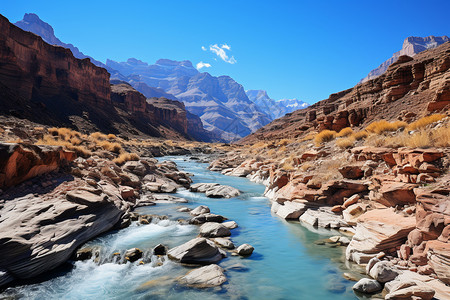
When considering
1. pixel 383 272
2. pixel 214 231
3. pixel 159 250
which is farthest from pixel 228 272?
pixel 383 272

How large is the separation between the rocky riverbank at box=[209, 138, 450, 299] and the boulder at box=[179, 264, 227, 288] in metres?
3.15

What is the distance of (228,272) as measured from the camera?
6602 mm

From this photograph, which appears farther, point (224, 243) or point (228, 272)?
point (224, 243)

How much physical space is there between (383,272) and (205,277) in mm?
4150

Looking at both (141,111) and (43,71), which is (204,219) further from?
(141,111)

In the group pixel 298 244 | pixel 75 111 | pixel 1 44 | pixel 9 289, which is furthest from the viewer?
pixel 75 111

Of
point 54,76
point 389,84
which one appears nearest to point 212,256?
point 389,84

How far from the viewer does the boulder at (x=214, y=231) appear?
9120 mm

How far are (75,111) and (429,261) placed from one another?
73.3 m

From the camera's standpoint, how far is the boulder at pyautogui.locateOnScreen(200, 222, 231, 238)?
9120 millimetres

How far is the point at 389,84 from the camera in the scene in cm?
2698

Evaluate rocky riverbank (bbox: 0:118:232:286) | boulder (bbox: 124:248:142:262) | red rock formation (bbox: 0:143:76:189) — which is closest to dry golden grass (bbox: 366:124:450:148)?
boulder (bbox: 124:248:142:262)

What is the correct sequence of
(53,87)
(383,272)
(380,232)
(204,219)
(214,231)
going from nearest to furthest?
(383,272)
(380,232)
(214,231)
(204,219)
(53,87)

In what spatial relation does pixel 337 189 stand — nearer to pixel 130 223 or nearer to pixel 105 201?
pixel 130 223
